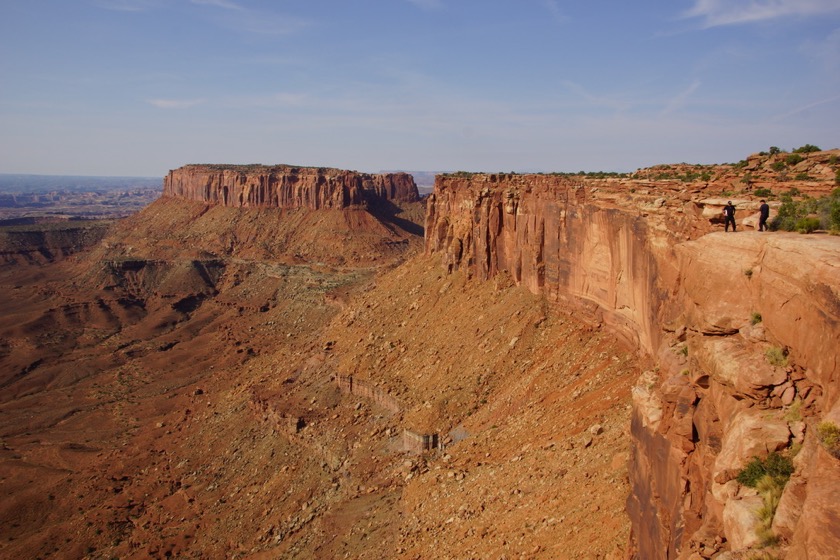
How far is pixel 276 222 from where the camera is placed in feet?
393

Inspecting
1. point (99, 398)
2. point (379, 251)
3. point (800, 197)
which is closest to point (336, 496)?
point (800, 197)

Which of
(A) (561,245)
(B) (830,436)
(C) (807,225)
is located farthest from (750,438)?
(A) (561,245)

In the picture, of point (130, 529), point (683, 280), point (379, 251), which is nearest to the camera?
point (683, 280)

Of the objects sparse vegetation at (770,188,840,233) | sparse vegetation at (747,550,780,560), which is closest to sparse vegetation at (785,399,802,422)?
sparse vegetation at (747,550,780,560)

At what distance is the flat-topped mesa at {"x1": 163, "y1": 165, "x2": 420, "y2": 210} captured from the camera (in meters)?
122

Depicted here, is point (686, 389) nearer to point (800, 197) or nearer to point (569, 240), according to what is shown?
point (800, 197)

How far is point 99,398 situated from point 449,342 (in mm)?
41070

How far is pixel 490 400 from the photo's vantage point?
33.5 m

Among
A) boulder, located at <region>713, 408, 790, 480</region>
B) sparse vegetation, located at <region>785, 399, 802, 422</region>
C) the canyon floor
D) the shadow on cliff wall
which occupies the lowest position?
the canyon floor

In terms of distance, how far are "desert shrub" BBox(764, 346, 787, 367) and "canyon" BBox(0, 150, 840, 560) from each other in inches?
2.9

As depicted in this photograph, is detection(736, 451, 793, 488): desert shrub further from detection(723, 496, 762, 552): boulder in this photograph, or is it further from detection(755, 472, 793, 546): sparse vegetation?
detection(723, 496, 762, 552): boulder

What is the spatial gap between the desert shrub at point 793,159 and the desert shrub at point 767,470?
16.8 meters

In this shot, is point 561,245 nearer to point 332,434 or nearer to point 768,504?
point 332,434

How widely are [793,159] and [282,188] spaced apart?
109 meters
